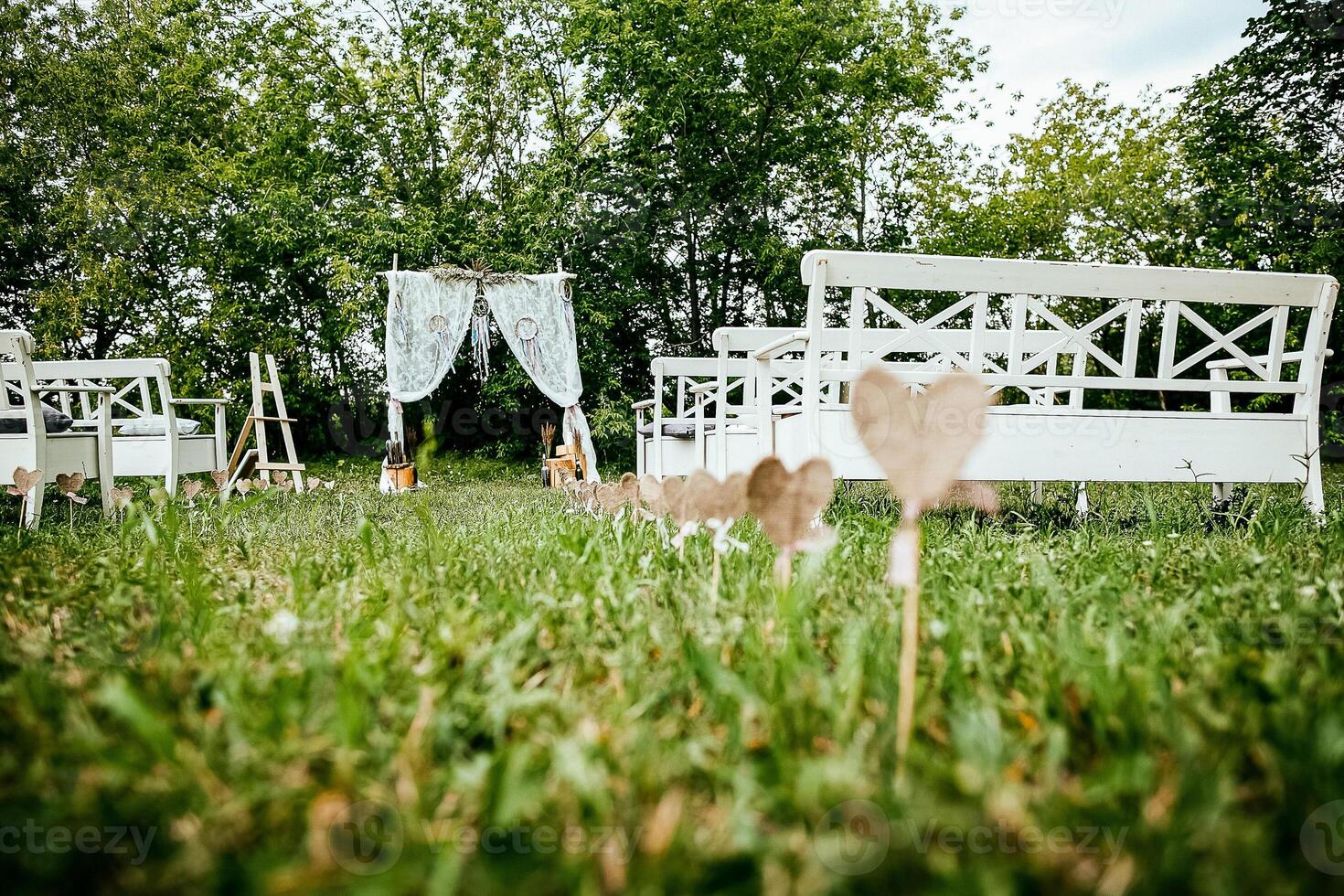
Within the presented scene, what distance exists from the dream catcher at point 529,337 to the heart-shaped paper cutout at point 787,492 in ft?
22.0

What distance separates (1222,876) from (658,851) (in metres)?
0.37

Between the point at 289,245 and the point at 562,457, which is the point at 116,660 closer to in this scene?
the point at 562,457

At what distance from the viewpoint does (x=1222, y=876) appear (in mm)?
492

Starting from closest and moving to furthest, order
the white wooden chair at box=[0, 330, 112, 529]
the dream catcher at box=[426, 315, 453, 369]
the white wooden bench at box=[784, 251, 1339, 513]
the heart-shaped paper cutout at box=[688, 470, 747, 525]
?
the heart-shaped paper cutout at box=[688, 470, 747, 525] → the white wooden bench at box=[784, 251, 1339, 513] → the white wooden chair at box=[0, 330, 112, 529] → the dream catcher at box=[426, 315, 453, 369]

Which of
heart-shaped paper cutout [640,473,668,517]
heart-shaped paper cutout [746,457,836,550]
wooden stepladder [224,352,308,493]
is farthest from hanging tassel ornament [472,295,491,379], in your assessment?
heart-shaped paper cutout [746,457,836,550]

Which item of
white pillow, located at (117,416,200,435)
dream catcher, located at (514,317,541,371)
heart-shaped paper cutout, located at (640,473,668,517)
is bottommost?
heart-shaped paper cutout, located at (640,473,668,517)

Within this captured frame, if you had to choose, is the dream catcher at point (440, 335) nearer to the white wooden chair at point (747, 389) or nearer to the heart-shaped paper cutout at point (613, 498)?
the white wooden chair at point (747, 389)

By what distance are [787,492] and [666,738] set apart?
0.36 meters

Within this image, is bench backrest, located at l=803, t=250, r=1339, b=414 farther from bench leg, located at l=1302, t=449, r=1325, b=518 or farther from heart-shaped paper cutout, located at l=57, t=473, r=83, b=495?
heart-shaped paper cutout, located at l=57, t=473, r=83, b=495

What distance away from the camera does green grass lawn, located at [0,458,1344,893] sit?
549 millimetres

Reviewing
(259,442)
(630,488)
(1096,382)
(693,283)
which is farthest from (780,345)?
(693,283)

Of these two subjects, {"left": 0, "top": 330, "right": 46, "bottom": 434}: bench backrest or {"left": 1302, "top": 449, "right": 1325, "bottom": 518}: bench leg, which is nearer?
{"left": 1302, "top": 449, "right": 1325, "bottom": 518}: bench leg

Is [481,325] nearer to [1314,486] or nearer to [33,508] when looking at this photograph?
[33,508]

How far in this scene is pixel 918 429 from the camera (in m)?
0.75
